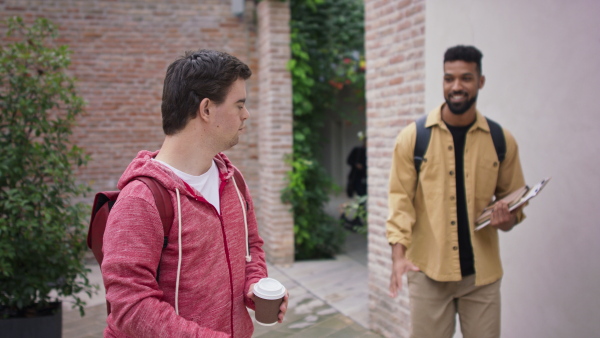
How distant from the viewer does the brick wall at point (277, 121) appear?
7527mm

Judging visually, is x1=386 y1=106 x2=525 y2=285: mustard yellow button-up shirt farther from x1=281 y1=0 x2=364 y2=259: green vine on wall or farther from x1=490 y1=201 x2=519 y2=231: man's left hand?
x1=281 y1=0 x2=364 y2=259: green vine on wall

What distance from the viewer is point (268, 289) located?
186 cm

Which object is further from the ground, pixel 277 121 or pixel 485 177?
pixel 277 121

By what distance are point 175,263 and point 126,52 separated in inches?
268

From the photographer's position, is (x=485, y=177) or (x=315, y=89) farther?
(x=315, y=89)

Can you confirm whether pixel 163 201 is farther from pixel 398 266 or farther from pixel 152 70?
pixel 152 70

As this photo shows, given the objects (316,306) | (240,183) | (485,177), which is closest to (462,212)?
(485,177)

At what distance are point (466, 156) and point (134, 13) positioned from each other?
629 centimetres

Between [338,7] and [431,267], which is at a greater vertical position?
[338,7]

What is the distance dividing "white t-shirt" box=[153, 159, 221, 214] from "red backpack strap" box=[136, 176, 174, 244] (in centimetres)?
12

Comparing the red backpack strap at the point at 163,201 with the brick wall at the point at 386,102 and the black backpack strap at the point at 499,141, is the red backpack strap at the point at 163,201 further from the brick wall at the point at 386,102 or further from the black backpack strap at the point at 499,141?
the brick wall at the point at 386,102

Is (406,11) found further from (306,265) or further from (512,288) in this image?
(306,265)

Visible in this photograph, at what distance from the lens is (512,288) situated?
343cm

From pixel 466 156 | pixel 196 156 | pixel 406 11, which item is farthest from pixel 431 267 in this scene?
pixel 406 11
